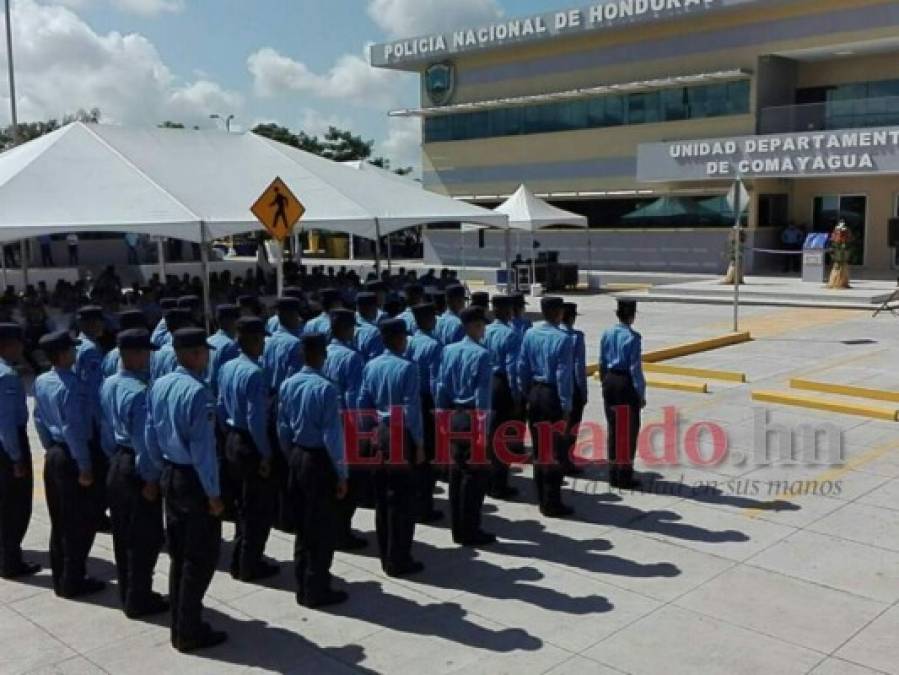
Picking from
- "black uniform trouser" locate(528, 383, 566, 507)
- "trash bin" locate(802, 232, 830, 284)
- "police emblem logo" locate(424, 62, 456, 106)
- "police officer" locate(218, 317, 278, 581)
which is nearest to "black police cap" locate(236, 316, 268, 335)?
→ "police officer" locate(218, 317, 278, 581)

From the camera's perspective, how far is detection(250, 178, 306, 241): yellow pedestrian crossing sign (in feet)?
35.9

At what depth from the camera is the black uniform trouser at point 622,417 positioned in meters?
7.82

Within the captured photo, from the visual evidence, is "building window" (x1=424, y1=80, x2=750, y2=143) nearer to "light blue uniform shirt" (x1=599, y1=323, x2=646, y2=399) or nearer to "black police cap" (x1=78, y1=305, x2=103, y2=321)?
"light blue uniform shirt" (x1=599, y1=323, x2=646, y2=399)

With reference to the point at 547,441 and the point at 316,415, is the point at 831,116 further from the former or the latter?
the point at 316,415

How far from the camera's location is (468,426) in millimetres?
6562

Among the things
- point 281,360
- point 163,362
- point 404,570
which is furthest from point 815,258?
point 404,570

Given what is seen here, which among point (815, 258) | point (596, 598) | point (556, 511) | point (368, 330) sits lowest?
point (596, 598)

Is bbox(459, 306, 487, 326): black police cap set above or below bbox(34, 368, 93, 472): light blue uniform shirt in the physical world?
above

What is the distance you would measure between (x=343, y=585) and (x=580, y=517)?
7.21 feet

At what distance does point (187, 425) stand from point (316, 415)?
2.82ft

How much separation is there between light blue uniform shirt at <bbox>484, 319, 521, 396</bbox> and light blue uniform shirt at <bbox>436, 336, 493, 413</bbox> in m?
1.17

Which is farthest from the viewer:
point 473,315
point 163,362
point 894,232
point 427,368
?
point 894,232

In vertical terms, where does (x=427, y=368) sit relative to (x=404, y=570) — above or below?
above

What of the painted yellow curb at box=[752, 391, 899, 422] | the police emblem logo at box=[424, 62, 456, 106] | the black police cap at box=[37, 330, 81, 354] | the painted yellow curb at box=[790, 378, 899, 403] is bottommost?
the painted yellow curb at box=[752, 391, 899, 422]
